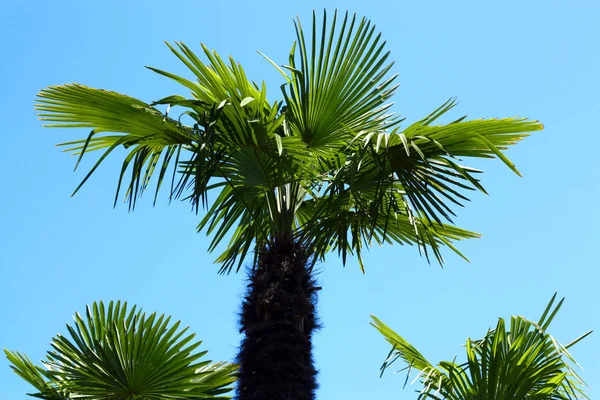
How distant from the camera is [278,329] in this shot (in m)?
6.08

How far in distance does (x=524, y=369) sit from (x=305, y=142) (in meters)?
2.41

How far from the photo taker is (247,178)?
6.82 meters

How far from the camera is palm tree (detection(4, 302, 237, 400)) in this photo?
629 cm

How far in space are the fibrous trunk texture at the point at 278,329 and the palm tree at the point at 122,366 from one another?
11.6 inches

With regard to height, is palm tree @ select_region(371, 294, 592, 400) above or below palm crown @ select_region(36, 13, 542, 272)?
below

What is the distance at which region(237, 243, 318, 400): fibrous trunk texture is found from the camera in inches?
234

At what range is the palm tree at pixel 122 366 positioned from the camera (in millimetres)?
6285

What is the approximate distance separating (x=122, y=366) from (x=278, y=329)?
1.22 meters

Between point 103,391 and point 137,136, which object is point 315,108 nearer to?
point 137,136

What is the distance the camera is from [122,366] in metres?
6.27

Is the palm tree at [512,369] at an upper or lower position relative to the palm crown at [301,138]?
lower

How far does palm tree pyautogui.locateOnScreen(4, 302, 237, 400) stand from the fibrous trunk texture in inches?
11.6

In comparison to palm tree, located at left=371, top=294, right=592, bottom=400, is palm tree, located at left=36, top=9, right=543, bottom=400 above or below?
above

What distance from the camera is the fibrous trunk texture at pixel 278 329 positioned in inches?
234
